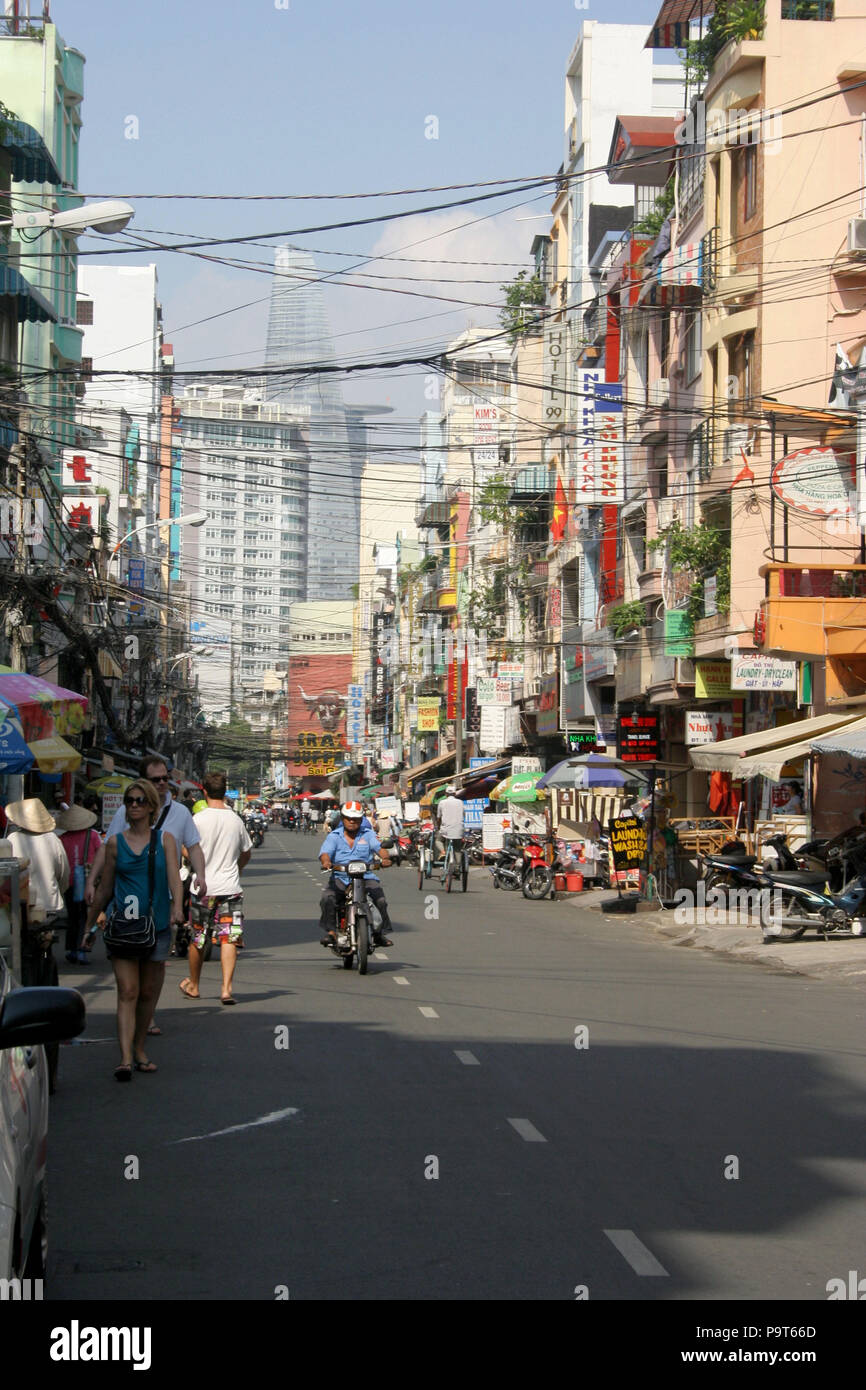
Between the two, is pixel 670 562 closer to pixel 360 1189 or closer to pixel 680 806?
pixel 680 806

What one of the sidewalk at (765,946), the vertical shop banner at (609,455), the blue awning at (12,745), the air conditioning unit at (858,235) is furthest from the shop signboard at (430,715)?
the blue awning at (12,745)

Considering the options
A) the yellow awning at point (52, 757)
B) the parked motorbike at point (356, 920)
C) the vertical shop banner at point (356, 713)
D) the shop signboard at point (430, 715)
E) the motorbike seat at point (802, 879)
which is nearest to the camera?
the parked motorbike at point (356, 920)

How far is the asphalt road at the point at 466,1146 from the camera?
20.9 feet

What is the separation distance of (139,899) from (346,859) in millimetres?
6835

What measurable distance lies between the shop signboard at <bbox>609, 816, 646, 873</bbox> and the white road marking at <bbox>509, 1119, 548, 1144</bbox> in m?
20.9

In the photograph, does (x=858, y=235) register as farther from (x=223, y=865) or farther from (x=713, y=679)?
(x=223, y=865)

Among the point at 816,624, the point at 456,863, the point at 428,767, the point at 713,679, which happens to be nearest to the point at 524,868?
the point at 456,863

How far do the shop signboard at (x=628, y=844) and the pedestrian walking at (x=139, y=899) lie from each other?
19.6 meters

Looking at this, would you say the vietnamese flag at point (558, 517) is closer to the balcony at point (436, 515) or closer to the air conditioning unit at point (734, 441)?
the air conditioning unit at point (734, 441)

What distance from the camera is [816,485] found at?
24562 millimetres

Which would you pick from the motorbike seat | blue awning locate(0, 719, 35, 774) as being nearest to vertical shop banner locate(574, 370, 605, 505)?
the motorbike seat

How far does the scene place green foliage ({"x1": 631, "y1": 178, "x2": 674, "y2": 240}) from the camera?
3497cm
